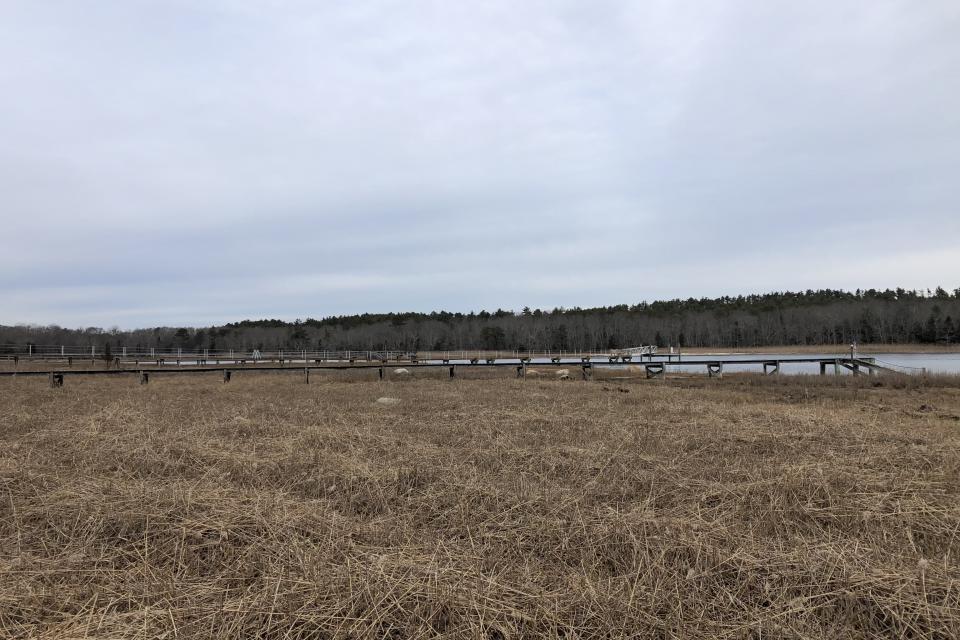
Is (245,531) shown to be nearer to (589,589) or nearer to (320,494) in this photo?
(320,494)

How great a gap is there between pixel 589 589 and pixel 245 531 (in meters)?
3.02

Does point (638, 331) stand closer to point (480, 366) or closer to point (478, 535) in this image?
point (480, 366)

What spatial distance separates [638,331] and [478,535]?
154758mm

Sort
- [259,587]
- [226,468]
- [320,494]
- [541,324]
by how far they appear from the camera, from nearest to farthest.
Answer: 1. [259,587]
2. [320,494]
3. [226,468]
4. [541,324]

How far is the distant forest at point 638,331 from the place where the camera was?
132 m

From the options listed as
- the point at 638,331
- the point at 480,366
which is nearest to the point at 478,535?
the point at 480,366

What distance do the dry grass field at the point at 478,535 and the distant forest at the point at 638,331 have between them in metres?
118

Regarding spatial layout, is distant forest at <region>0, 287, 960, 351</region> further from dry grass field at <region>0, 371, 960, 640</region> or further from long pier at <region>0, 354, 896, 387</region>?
dry grass field at <region>0, 371, 960, 640</region>

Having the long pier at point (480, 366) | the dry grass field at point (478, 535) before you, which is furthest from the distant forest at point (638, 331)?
the dry grass field at point (478, 535)

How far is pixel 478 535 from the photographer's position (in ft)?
15.1

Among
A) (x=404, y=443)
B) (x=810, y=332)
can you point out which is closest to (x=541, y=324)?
(x=810, y=332)

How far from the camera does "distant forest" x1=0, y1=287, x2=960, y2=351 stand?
132000 mm

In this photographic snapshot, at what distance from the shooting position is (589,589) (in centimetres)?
345

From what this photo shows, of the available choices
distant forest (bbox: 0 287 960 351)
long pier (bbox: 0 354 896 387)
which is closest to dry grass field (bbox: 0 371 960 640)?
long pier (bbox: 0 354 896 387)
